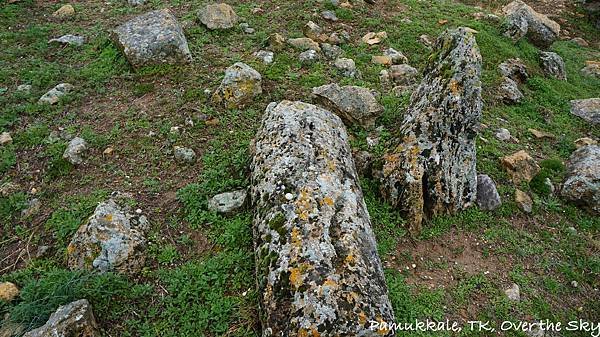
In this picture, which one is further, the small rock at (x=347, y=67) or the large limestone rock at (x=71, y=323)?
the small rock at (x=347, y=67)

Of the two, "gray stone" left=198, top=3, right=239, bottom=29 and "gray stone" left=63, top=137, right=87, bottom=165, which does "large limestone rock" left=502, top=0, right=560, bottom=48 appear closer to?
"gray stone" left=198, top=3, right=239, bottom=29

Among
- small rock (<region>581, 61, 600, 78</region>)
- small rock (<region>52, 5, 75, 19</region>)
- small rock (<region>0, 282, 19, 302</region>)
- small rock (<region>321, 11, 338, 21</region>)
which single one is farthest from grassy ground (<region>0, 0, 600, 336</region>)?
small rock (<region>581, 61, 600, 78</region>)

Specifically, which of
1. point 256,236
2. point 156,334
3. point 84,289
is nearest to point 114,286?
point 84,289

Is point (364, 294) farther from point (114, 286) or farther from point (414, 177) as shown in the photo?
point (114, 286)

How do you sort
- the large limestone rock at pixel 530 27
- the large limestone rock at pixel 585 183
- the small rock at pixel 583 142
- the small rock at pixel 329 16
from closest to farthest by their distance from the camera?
the large limestone rock at pixel 585 183, the small rock at pixel 583 142, the small rock at pixel 329 16, the large limestone rock at pixel 530 27

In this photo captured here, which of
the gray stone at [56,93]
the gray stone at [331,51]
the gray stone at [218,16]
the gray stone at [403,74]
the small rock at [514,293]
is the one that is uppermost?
the gray stone at [218,16]

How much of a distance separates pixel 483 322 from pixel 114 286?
4092 millimetres

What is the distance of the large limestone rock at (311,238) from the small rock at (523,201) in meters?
2.78

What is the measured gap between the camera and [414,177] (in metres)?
5.91

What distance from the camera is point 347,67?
889 centimetres

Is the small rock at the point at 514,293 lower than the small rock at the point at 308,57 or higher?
lower

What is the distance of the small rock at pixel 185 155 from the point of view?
6594mm

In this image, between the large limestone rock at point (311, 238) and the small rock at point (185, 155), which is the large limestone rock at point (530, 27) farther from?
the small rock at point (185, 155)

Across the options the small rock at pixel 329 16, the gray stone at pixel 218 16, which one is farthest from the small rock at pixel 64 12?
the small rock at pixel 329 16
